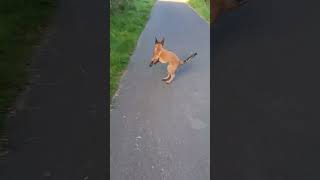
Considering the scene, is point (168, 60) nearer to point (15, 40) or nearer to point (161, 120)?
point (161, 120)

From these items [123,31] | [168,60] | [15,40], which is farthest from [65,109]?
[123,31]

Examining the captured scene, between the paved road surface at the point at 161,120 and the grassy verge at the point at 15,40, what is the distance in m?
1.06

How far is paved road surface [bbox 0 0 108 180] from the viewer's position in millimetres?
3500

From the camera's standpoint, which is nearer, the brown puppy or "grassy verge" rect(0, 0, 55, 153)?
"grassy verge" rect(0, 0, 55, 153)

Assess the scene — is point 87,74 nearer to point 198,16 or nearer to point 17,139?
point 17,139

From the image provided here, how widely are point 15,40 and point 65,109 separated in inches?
30.0

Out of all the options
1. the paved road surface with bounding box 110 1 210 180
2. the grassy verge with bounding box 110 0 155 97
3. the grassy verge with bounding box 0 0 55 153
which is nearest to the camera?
the grassy verge with bounding box 0 0 55 153

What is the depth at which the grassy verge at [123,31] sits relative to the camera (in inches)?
232

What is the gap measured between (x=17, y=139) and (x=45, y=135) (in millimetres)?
259
